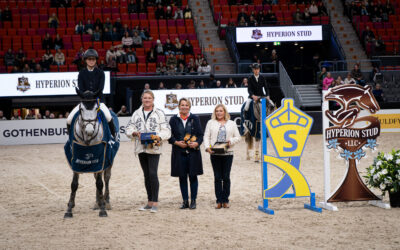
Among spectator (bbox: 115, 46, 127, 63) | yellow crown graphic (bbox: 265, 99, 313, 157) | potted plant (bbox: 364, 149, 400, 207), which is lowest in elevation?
potted plant (bbox: 364, 149, 400, 207)

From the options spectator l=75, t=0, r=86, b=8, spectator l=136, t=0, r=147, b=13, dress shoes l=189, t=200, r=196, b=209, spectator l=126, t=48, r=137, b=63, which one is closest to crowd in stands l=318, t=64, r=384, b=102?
spectator l=126, t=48, r=137, b=63

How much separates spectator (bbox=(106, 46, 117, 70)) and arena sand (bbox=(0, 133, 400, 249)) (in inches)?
467

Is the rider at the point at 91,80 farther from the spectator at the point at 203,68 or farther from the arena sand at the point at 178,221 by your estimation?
the spectator at the point at 203,68

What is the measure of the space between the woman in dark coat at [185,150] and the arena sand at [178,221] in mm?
427

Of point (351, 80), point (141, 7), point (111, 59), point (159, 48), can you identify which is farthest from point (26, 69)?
point (351, 80)

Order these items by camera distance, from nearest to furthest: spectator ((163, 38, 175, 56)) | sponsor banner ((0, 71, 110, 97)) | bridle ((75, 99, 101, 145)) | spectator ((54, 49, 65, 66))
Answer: bridle ((75, 99, 101, 145)), sponsor banner ((0, 71, 110, 97)), spectator ((54, 49, 65, 66)), spectator ((163, 38, 175, 56))

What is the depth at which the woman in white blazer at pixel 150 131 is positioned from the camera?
8070mm

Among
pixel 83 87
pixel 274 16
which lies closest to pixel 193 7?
pixel 274 16

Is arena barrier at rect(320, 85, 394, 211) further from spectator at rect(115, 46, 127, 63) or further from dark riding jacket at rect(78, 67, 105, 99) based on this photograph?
spectator at rect(115, 46, 127, 63)

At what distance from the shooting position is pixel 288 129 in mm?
8133

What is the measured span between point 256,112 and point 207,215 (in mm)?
6476

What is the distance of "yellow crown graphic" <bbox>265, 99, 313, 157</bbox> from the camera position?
8109 mm

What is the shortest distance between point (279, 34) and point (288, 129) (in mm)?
19711

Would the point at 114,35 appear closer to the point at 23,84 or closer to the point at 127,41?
the point at 127,41
